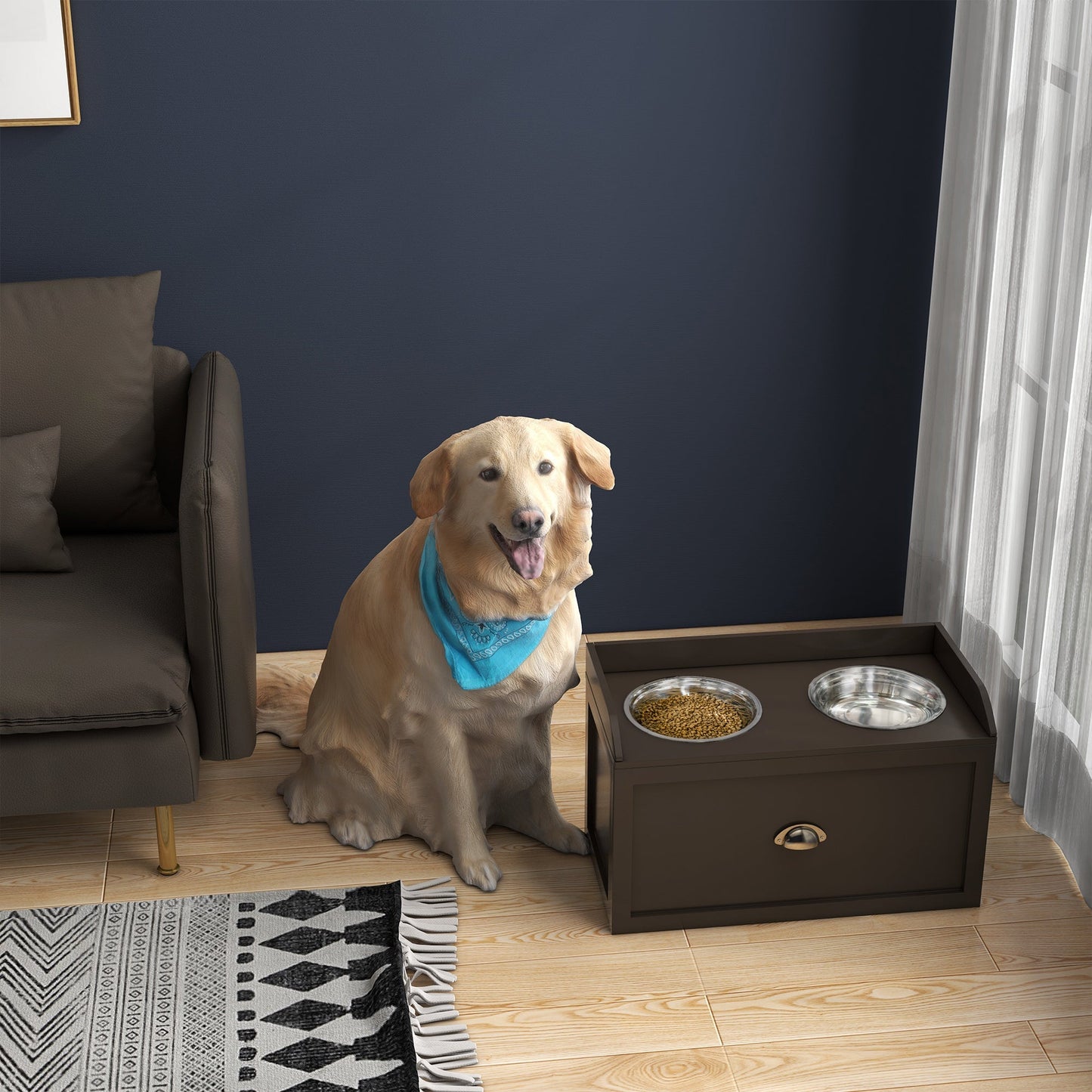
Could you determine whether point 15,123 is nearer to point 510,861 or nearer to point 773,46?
point 773,46

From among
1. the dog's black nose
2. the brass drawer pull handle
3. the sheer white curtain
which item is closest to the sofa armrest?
the dog's black nose

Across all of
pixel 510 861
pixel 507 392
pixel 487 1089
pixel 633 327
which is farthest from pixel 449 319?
pixel 487 1089

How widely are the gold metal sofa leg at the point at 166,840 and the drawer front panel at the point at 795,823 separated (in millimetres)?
788

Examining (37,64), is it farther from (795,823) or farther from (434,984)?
(795,823)

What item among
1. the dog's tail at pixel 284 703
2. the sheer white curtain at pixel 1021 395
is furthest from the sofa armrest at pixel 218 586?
the sheer white curtain at pixel 1021 395

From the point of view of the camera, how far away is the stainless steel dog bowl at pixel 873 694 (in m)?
2.21

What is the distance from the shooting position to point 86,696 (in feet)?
6.59

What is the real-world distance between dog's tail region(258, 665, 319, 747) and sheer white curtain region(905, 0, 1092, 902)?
1.37 meters

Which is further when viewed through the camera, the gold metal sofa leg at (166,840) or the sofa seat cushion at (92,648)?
the gold metal sofa leg at (166,840)

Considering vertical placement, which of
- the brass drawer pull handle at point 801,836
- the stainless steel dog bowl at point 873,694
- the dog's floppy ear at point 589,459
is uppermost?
the dog's floppy ear at point 589,459

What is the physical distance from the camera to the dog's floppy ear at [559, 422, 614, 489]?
6.52 ft

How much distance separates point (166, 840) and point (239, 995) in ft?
1.12

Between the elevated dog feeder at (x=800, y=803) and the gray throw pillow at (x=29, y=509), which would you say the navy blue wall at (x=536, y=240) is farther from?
the elevated dog feeder at (x=800, y=803)

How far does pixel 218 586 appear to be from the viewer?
208cm
